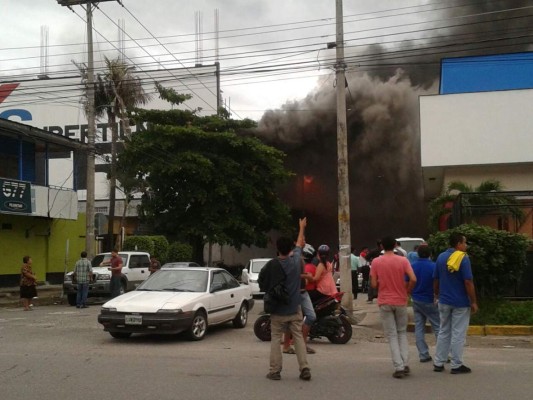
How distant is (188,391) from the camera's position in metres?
6.54

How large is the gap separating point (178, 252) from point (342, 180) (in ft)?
49.9

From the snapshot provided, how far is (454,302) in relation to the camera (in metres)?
7.30

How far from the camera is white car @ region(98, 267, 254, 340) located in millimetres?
9945

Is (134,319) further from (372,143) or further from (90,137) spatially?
(372,143)

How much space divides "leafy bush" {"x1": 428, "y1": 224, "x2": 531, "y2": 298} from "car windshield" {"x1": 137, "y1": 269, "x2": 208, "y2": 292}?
A: 205 inches

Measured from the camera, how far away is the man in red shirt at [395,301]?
23.5 feet

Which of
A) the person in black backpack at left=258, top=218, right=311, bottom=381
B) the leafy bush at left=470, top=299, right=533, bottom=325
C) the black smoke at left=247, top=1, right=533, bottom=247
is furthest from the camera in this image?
the black smoke at left=247, top=1, right=533, bottom=247

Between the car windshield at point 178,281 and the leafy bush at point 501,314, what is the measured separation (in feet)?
17.3

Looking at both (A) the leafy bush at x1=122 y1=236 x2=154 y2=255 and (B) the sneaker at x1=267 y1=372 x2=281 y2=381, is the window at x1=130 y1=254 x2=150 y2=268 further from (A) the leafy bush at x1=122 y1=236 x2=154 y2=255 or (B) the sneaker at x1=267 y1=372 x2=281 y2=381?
(B) the sneaker at x1=267 y1=372 x2=281 y2=381

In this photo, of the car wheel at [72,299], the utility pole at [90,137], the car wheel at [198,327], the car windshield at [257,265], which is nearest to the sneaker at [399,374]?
the car wheel at [198,327]

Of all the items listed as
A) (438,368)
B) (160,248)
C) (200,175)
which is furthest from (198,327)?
(200,175)

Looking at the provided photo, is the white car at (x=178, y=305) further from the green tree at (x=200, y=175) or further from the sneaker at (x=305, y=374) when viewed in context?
the green tree at (x=200, y=175)

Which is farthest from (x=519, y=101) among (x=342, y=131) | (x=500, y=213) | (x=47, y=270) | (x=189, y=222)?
(x=47, y=270)

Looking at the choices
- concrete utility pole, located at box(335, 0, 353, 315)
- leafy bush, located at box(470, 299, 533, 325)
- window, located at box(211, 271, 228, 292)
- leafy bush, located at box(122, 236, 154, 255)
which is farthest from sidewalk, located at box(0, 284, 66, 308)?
leafy bush, located at box(470, 299, 533, 325)
